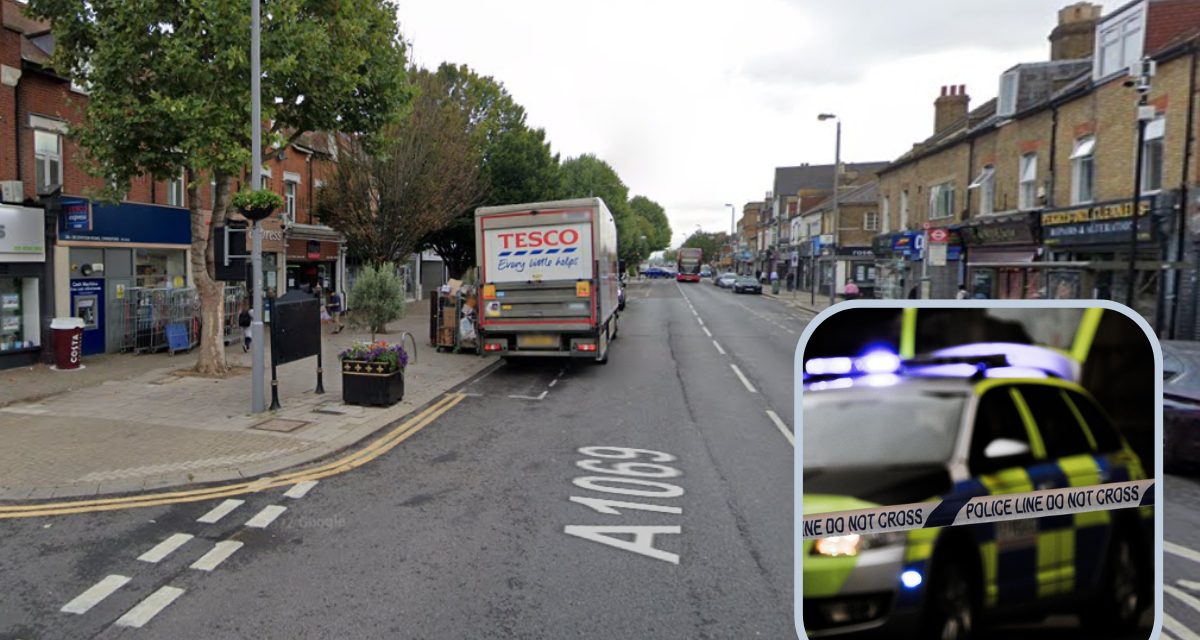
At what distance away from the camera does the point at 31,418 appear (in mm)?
9680

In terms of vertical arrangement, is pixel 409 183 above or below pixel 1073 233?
above

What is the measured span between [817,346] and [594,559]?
4567 mm

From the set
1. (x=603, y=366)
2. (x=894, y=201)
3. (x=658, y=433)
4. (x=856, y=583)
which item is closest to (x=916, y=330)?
(x=856, y=583)

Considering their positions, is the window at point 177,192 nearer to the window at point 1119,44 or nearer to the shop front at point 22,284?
the shop front at point 22,284

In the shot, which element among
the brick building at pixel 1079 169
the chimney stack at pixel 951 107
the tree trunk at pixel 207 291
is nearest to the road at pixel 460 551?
the tree trunk at pixel 207 291

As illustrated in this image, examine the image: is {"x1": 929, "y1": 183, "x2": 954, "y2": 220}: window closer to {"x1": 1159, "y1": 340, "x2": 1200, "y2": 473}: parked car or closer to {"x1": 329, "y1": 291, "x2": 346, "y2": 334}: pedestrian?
{"x1": 1159, "y1": 340, "x2": 1200, "y2": 473}: parked car

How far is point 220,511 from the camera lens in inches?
246

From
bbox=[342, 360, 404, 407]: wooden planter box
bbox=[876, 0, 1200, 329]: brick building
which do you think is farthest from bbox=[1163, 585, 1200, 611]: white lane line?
bbox=[342, 360, 404, 407]: wooden planter box

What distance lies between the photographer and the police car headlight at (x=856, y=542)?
1.01m

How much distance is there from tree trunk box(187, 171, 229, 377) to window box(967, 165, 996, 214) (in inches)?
916

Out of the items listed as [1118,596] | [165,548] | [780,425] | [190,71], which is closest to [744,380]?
[780,425]

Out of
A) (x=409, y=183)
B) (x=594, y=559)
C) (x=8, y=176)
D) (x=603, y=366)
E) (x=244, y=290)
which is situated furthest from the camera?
(x=409, y=183)

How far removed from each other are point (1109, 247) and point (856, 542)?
68.2 ft

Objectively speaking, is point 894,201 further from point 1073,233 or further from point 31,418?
point 31,418
